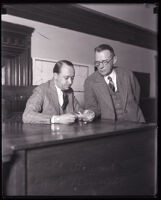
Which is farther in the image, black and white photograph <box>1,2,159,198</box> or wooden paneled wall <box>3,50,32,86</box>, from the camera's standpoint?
wooden paneled wall <box>3,50,32,86</box>

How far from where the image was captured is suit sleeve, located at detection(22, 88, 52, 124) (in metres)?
2.62

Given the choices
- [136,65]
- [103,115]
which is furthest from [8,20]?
[136,65]

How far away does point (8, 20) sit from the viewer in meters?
3.99

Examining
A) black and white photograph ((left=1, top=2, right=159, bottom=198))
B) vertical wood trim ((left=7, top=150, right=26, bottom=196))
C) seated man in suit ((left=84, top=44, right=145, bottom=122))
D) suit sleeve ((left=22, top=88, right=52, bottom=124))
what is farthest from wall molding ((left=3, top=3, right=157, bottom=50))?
vertical wood trim ((left=7, top=150, right=26, bottom=196))

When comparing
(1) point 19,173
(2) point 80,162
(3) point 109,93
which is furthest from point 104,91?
(1) point 19,173

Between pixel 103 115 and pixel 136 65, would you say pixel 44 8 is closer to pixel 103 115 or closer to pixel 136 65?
pixel 103 115

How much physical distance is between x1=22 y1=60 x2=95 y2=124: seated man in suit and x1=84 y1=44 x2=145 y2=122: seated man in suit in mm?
398

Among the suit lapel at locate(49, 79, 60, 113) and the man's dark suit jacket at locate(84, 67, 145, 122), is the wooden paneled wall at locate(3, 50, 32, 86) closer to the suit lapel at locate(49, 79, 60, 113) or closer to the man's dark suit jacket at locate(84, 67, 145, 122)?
the man's dark suit jacket at locate(84, 67, 145, 122)

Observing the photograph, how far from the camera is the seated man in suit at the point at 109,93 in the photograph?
342 cm

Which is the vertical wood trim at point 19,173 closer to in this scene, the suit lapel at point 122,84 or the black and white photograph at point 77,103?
the black and white photograph at point 77,103

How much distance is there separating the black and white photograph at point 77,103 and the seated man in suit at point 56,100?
0.4 inches

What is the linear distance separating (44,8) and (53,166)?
132 inches

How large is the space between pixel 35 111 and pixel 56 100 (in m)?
0.31

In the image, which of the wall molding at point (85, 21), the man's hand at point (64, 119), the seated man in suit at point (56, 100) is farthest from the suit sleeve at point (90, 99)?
the wall molding at point (85, 21)
